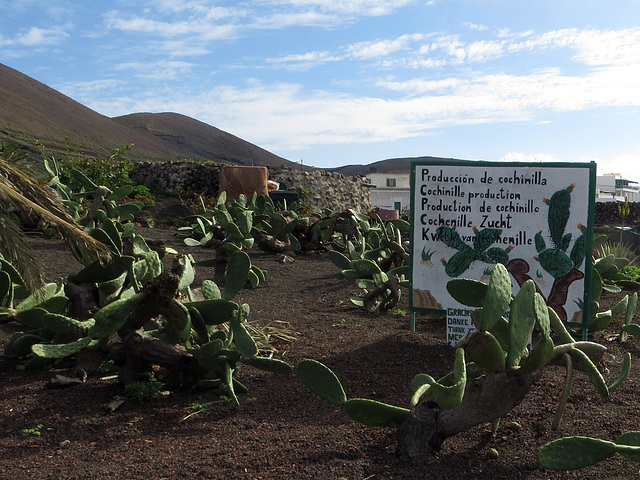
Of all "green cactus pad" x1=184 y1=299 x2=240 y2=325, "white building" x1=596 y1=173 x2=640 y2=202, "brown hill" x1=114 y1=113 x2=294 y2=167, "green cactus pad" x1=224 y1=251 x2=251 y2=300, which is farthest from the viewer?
"brown hill" x1=114 y1=113 x2=294 y2=167

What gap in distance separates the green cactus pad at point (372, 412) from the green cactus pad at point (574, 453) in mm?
655

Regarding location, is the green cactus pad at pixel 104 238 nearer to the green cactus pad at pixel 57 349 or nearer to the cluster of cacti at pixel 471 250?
the green cactus pad at pixel 57 349

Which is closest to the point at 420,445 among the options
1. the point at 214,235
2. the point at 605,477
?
the point at 605,477

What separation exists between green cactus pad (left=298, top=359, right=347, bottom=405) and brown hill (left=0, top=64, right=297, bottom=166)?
11800 cm

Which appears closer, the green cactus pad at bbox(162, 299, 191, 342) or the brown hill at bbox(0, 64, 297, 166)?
the green cactus pad at bbox(162, 299, 191, 342)

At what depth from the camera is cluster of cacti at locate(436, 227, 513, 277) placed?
186 inches

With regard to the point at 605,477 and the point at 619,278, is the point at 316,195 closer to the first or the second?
the point at 619,278

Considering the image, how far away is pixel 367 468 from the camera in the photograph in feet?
8.77

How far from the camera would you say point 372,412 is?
2.77 metres

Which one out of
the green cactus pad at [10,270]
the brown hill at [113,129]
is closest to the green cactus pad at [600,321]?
the green cactus pad at [10,270]

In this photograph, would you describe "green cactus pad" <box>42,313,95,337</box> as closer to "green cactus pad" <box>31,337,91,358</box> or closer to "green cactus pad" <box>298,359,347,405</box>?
"green cactus pad" <box>31,337,91,358</box>

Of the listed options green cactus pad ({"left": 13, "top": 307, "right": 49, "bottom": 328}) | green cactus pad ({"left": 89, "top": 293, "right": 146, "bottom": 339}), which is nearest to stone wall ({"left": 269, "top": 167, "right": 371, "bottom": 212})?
green cactus pad ({"left": 13, "top": 307, "right": 49, "bottom": 328})

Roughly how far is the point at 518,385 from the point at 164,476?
1.56 m

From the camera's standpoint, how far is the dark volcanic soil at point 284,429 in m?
2.69
